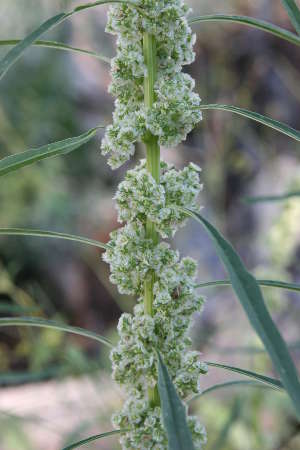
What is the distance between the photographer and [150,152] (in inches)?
21.2

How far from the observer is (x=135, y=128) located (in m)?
0.52

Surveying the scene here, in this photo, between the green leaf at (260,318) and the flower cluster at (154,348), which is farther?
the flower cluster at (154,348)

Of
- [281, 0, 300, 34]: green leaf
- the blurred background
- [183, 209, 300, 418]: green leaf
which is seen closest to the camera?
[183, 209, 300, 418]: green leaf

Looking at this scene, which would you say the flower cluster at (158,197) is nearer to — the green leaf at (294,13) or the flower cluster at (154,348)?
the flower cluster at (154,348)

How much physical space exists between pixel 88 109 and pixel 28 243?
1388 millimetres

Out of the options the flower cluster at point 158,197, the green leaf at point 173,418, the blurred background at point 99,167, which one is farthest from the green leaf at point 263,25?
the blurred background at point 99,167

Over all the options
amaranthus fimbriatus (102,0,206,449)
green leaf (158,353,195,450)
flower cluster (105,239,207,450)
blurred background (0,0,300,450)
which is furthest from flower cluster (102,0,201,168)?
blurred background (0,0,300,450)

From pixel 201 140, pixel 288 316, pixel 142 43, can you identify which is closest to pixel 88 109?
pixel 201 140

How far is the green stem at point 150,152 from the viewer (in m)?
0.52

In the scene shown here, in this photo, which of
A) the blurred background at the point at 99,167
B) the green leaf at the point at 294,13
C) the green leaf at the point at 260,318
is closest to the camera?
the green leaf at the point at 260,318

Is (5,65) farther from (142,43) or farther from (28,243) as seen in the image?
(28,243)

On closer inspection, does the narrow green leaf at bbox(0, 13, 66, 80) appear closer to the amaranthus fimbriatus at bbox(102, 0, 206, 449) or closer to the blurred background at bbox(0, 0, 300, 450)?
the amaranthus fimbriatus at bbox(102, 0, 206, 449)

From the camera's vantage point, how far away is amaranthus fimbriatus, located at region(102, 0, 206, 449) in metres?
0.51

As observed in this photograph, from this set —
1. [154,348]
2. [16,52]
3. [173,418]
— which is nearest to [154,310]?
[154,348]
